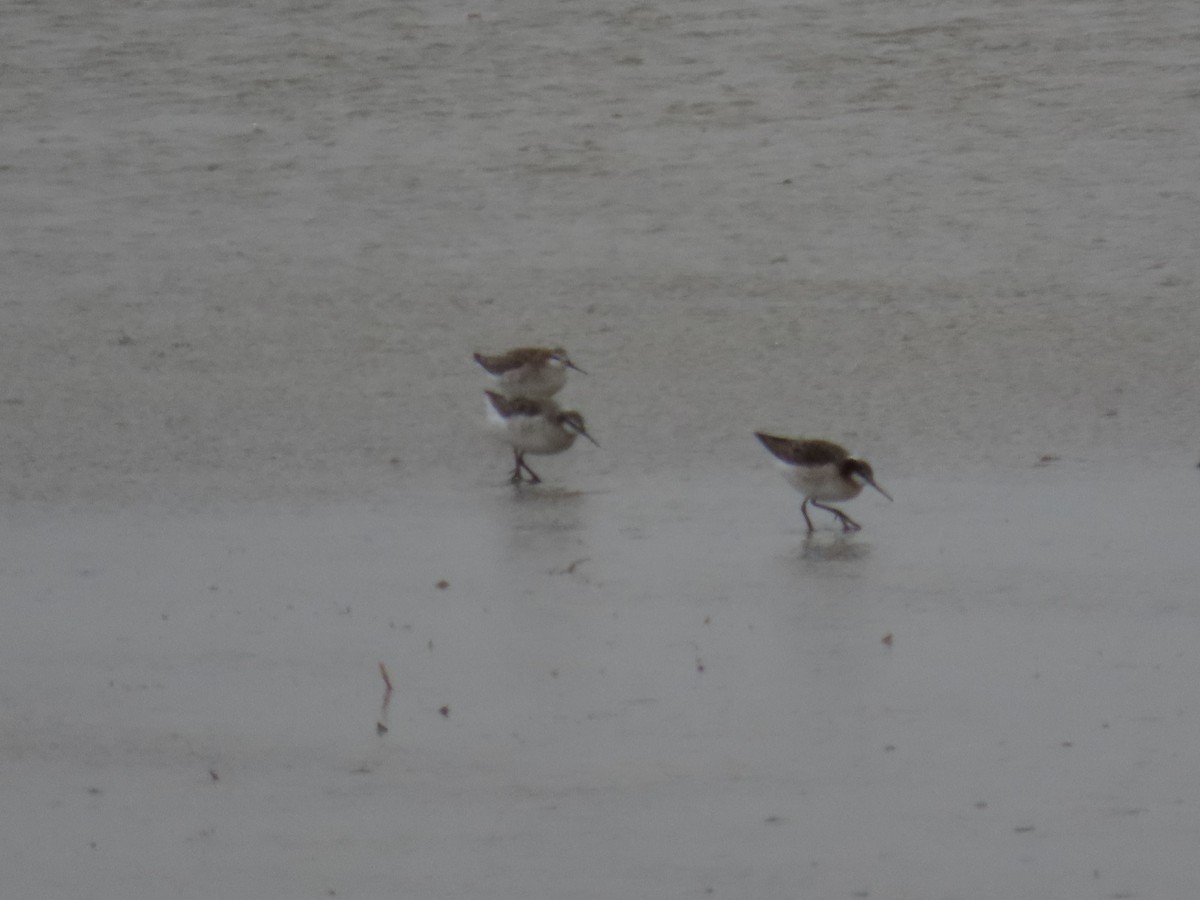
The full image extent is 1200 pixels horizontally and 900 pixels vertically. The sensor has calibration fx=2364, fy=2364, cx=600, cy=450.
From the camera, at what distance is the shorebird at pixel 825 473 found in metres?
8.55

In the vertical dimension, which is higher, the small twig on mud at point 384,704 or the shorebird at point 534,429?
the small twig on mud at point 384,704

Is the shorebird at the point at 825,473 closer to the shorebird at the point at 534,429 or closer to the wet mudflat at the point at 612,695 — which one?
the wet mudflat at the point at 612,695

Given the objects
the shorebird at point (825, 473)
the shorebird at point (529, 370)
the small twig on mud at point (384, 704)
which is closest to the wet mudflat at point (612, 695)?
the small twig on mud at point (384, 704)

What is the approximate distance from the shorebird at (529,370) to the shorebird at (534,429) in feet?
0.50

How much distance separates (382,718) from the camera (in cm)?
671

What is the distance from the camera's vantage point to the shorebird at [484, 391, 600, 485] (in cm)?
940

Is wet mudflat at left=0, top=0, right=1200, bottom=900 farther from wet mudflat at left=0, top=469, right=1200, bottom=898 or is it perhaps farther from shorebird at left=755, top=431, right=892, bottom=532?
shorebird at left=755, top=431, right=892, bottom=532

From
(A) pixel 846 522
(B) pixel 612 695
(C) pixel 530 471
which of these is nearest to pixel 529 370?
(C) pixel 530 471

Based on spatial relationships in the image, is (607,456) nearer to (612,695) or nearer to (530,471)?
(530,471)

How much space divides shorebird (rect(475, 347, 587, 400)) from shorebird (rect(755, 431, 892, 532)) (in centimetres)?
138

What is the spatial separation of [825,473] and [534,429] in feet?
4.68

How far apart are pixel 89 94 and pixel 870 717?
11215mm

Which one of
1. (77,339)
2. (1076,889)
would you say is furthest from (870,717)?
(77,339)

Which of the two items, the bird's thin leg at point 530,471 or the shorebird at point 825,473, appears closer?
the shorebird at point 825,473
